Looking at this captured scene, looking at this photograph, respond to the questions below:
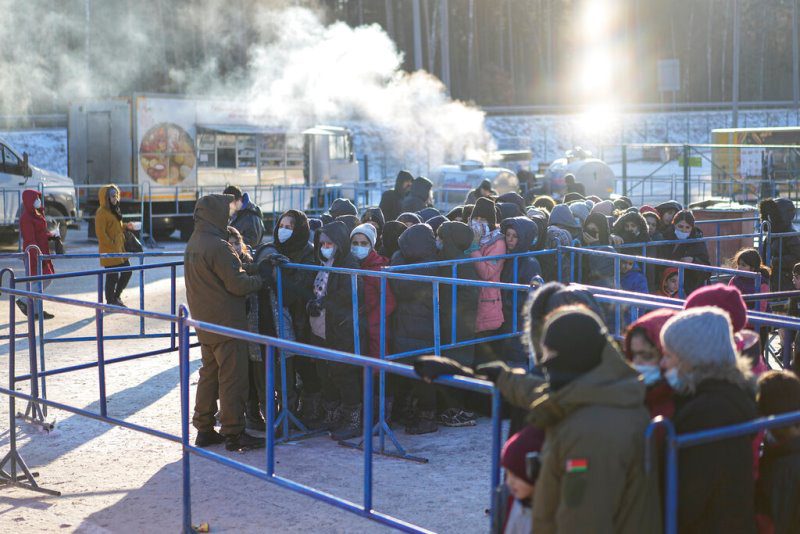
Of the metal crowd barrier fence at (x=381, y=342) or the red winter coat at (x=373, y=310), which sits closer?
the metal crowd barrier fence at (x=381, y=342)

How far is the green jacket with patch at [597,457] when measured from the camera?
3.01m

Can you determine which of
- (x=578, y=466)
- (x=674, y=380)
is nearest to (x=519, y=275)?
(x=674, y=380)

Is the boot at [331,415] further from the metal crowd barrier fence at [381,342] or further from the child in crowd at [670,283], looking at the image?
the child in crowd at [670,283]

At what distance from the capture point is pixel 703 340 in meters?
3.25

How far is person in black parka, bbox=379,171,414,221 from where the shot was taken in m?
12.7

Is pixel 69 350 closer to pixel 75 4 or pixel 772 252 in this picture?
pixel 772 252

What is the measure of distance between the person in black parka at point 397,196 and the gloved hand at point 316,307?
216 inches

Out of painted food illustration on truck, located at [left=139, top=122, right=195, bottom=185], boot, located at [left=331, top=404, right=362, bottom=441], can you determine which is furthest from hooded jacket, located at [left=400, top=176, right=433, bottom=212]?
painted food illustration on truck, located at [left=139, top=122, right=195, bottom=185]

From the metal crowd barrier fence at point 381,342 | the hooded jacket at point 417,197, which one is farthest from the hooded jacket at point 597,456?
the hooded jacket at point 417,197

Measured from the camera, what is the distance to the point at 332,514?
19.1 feet

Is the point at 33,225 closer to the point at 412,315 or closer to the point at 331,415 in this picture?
the point at 331,415

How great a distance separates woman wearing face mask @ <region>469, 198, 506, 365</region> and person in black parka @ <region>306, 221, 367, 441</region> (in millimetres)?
1047

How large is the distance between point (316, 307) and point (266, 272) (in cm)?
43

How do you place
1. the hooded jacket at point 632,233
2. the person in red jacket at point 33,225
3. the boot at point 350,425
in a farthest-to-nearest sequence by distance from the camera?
the person in red jacket at point 33,225 → the hooded jacket at point 632,233 → the boot at point 350,425
